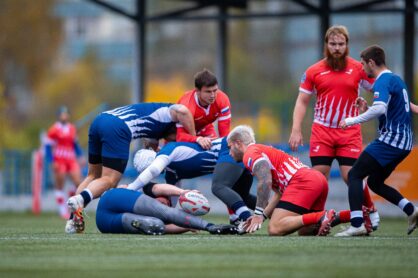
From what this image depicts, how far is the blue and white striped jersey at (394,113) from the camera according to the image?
11.5 metres

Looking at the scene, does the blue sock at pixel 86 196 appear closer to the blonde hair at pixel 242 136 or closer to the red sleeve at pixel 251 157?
the blonde hair at pixel 242 136

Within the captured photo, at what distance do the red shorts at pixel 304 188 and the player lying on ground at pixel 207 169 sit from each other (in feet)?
2.22

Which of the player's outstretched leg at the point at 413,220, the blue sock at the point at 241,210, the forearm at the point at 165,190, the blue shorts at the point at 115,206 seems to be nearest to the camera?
the blue shorts at the point at 115,206

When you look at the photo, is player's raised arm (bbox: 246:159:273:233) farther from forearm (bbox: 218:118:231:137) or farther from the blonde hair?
forearm (bbox: 218:118:231:137)

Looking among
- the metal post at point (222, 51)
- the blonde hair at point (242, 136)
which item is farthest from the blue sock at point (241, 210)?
the metal post at point (222, 51)

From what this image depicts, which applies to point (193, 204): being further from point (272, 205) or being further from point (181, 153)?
point (181, 153)

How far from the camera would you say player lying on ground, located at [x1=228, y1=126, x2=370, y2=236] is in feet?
36.6

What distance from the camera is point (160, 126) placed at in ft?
42.6

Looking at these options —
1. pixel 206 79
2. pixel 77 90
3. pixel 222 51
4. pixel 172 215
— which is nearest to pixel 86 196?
pixel 172 215

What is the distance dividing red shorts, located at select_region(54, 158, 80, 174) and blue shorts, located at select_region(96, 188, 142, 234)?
1040cm

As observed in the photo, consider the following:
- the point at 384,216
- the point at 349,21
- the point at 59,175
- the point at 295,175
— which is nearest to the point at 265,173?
the point at 295,175

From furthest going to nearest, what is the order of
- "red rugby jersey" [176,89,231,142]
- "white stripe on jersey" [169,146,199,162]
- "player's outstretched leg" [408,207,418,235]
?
"red rugby jersey" [176,89,231,142] → "white stripe on jersey" [169,146,199,162] → "player's outstretched leg" [408,207,418,235]

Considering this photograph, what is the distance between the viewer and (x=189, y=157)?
12523 millimetres

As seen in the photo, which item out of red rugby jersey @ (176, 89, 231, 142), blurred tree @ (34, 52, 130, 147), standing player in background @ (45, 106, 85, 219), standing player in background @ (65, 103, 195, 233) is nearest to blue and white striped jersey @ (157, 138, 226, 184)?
standing player in background @ (65, 103, 195, 233)
